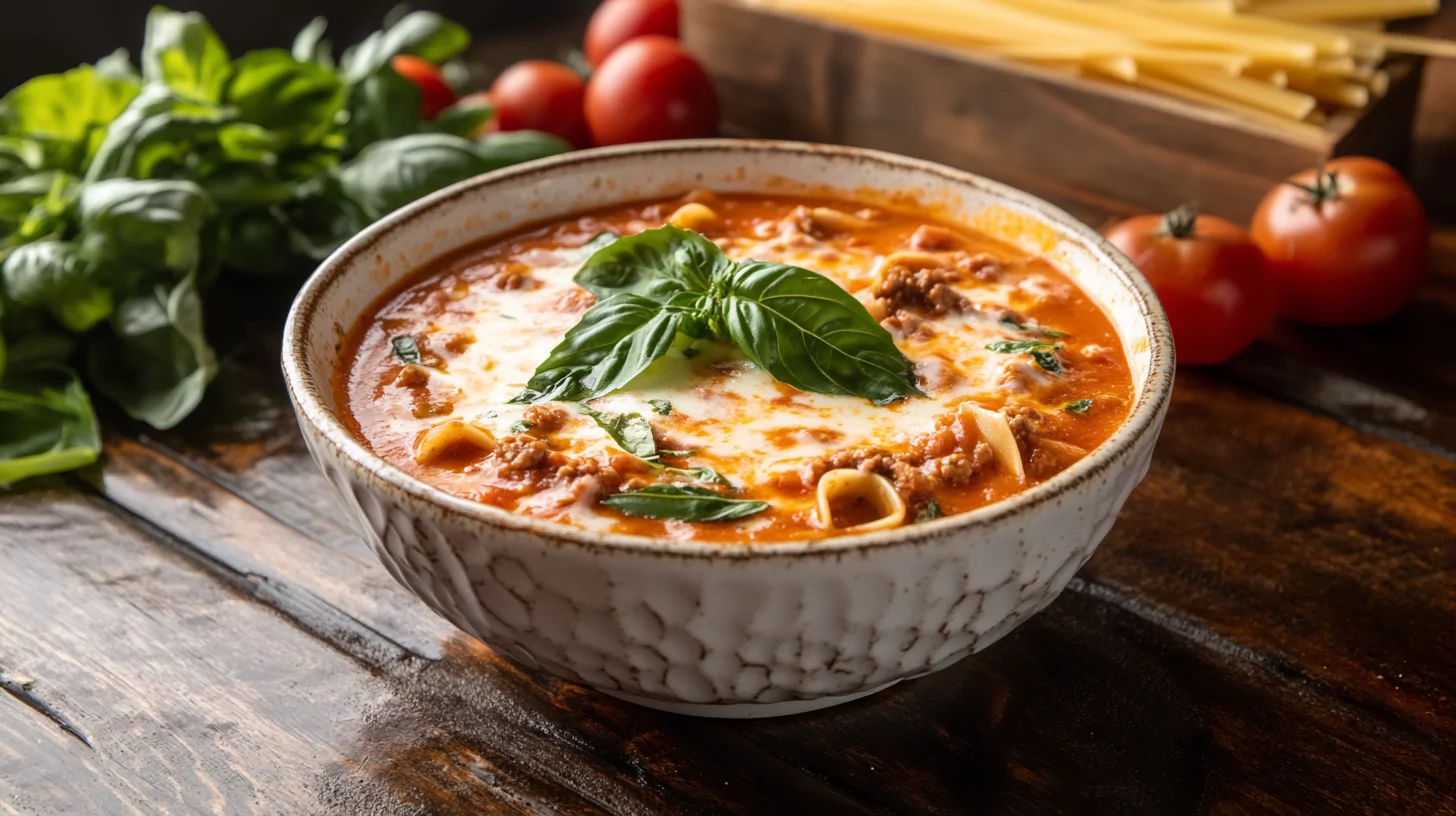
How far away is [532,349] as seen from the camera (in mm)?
2598

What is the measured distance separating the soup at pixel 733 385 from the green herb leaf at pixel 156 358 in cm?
69

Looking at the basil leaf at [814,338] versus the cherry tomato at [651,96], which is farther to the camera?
the cherry tomato at [651,96]

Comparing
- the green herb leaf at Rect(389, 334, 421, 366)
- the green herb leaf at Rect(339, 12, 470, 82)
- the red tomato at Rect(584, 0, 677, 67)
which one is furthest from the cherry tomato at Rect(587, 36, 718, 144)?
the green herb leaf at Rect(389, 334, 421, 366)

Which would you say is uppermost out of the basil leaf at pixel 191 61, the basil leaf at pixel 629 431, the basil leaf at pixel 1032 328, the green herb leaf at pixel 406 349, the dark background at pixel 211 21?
the basil leaf at pixel 191 61

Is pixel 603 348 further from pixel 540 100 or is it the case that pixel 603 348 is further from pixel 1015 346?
pixel 540 100

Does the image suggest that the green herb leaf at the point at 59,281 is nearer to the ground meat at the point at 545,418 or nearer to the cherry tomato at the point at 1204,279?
the ground meat at the point at 545,418

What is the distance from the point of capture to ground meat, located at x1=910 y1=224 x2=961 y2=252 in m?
3.00

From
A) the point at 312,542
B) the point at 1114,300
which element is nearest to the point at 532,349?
the point at 312,542

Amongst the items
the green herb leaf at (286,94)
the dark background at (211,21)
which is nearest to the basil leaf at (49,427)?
the green herb leaf at (286,94)

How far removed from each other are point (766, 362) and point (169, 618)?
126 cm

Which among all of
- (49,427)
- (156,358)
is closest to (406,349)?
(156,358)

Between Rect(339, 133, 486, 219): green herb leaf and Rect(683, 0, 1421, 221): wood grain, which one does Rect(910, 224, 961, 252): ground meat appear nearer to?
Rect(683, 0, 1421, 221): wood grain

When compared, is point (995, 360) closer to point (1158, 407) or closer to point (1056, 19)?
point (1158, 407)

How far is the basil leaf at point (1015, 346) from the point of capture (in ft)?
8.51
